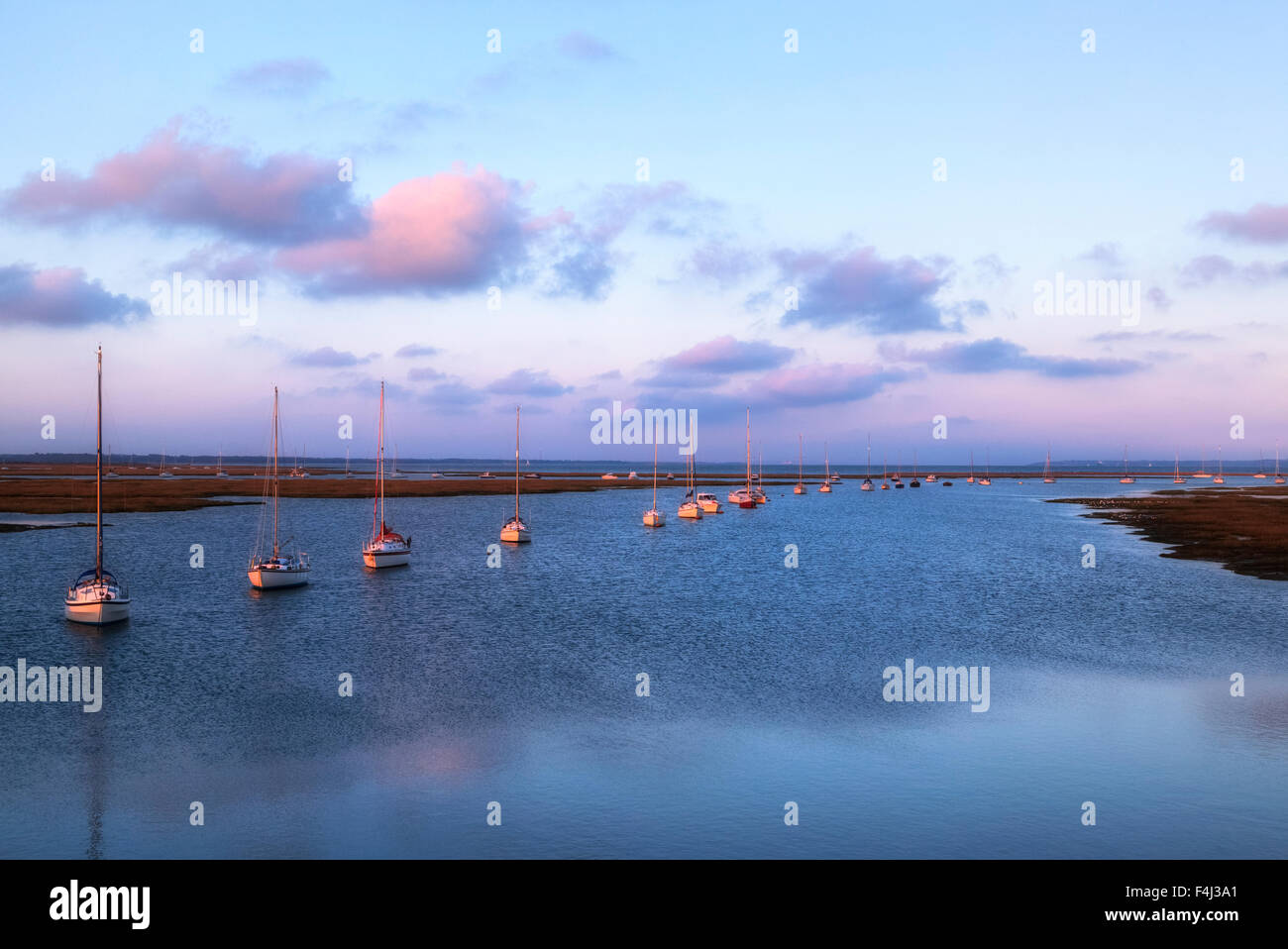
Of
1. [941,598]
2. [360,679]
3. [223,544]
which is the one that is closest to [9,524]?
[223,544]

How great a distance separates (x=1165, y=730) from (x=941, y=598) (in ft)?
87.1

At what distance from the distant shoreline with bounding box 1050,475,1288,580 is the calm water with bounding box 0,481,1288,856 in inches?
399

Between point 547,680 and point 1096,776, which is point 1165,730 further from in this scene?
point 547,680

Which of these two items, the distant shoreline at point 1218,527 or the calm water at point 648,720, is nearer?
the calm water at point 648,720

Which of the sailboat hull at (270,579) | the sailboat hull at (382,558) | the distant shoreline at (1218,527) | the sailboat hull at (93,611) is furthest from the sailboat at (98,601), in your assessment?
the distant shoreline at (1218,527)

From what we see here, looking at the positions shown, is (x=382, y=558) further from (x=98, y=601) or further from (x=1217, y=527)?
(x=1217, y=527)

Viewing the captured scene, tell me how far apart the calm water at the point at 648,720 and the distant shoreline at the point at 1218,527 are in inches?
399

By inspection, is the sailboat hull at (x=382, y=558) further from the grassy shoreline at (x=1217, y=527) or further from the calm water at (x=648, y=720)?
the grassy shoreline at (x=1217, y=527)

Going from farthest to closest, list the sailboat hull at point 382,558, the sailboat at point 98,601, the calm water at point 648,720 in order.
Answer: the sailboat hull at point 382,558 → the sailboat at point 98,601 → the calm water at point 648,720

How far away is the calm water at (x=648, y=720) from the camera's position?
1830 cm

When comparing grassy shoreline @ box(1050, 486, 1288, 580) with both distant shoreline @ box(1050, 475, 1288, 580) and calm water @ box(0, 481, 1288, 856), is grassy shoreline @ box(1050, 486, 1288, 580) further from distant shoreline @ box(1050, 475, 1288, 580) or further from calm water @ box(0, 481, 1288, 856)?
calm water @ box(0, 481, 1288, 856)

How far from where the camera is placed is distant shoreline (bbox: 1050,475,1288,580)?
2511 inches

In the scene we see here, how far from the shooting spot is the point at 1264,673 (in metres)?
31.6
